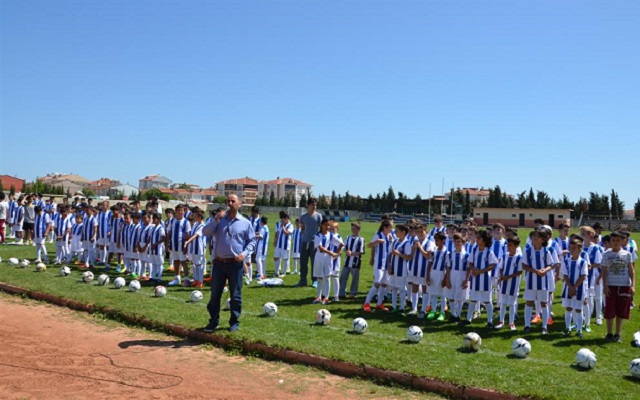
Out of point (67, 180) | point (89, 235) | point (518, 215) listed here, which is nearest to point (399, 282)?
Result: point (89, 235)

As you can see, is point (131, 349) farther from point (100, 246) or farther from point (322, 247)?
point (100, 246)

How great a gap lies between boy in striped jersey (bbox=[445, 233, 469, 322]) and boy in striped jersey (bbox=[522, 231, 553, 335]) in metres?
1.20

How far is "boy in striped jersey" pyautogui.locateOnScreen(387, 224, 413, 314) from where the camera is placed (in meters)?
12.1

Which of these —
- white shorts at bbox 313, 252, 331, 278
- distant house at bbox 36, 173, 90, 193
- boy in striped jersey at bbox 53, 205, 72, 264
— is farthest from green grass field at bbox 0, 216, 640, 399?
distant house at bbox 36, 173, 90, 193

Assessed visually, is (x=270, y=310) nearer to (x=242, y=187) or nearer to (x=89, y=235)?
(x=89, y=235)

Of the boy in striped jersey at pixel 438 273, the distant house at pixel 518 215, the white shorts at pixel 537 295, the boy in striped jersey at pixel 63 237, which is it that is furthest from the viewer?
the distant house at pixel 518 215

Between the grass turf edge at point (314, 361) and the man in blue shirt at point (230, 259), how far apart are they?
1.68 ft

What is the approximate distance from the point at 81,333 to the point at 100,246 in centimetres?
910

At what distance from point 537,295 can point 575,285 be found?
722 mm

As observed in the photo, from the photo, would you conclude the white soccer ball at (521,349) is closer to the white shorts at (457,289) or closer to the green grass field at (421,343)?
the green grass field at (421,343)

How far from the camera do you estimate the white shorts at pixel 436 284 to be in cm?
1167

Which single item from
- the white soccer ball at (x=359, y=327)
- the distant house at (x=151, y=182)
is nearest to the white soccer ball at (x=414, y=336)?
the white soccer ball at (x=359, y=327)

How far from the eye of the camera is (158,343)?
9.19 meters

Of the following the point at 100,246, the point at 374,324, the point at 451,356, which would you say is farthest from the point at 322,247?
the point at 100,246
